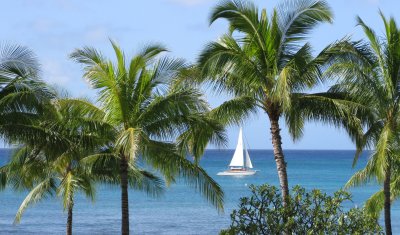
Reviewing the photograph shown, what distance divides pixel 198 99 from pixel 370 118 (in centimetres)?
457

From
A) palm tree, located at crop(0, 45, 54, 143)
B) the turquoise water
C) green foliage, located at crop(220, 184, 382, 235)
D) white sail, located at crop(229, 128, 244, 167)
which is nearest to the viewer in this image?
green foliage, located at crop(220, 184, 382, 235)

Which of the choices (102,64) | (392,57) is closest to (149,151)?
(102,64)

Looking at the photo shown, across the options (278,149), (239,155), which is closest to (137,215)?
(278,149)

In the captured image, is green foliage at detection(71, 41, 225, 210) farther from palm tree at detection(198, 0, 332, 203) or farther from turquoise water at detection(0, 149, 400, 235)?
turquoise water at detection(0, 149, 400, 235)

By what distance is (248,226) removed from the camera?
13.3 m

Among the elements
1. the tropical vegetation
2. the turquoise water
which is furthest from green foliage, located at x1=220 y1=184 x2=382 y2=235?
the turquoise water

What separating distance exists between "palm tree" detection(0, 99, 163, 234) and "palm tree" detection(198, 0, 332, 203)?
3055 mm

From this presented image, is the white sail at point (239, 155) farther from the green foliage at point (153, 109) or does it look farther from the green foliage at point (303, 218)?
the green foliage at point (303, 218)

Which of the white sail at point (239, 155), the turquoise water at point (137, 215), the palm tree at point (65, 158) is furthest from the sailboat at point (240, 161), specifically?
the palm tree at point (65, 158)

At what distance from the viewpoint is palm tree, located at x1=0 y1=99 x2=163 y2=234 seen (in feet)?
66.8

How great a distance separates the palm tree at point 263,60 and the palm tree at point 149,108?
950 mm

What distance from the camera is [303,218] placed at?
43.9ft

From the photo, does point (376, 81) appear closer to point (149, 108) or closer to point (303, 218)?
point (149, 108)

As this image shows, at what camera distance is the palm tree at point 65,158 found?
66.8 ft
